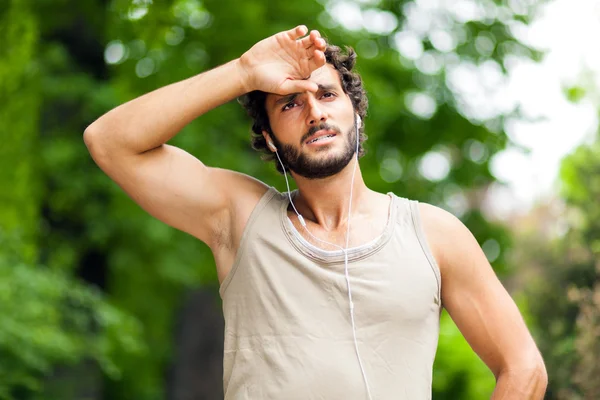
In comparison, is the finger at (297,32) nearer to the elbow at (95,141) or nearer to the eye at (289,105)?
the eye at (289,105)

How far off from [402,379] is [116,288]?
37.2 ft

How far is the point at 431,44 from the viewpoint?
9000mm

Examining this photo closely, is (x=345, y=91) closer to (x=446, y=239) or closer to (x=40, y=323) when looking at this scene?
(x=446, y=239)

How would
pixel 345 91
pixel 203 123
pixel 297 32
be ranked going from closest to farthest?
pixel 297 32
pixel 345 91
pixel 203 123

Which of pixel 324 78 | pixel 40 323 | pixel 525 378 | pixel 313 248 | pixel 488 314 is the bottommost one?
pixel 40 323

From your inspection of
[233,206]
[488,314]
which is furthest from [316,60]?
[488,314]

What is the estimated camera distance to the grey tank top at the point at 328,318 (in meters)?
2.60

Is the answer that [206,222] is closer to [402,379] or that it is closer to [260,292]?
[260,292]

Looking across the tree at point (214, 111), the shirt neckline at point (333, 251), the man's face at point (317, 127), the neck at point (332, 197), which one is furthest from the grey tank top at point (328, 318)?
the tree at point (214, 111)

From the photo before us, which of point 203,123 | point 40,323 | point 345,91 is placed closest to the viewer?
point 345,91

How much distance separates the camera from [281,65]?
8.96 feet

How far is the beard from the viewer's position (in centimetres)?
272

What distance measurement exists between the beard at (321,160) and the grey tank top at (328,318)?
200 millimetres

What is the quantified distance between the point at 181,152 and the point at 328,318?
0.70 m
